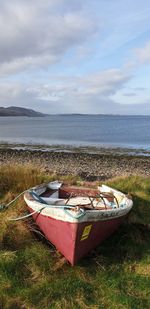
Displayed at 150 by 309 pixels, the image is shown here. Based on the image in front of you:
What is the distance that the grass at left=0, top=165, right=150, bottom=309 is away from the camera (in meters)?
4.96

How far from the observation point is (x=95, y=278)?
5.60 m

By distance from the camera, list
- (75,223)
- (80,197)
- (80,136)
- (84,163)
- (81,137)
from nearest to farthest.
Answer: (75,223)
(80,197)
(84,163)
(81,137)
(80,136)

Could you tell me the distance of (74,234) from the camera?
5680mm

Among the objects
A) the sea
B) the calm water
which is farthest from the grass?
the calm water

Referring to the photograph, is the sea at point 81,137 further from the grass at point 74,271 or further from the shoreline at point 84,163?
the grass at point 74,271

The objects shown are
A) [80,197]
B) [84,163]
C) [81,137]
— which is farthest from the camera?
[81,137]

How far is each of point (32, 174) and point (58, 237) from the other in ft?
12.3

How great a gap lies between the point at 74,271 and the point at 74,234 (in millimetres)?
650

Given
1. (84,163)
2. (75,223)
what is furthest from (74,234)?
(84,163)

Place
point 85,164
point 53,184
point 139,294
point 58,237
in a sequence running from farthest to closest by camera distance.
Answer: point 85,164
point 53,184
point 58,237
point 139,294

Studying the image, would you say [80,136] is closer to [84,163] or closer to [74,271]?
[84,163]

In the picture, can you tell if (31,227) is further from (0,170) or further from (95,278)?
(0,170)

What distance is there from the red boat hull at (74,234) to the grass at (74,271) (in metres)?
0.21

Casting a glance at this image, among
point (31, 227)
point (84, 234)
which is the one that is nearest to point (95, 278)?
point (84, 234)
